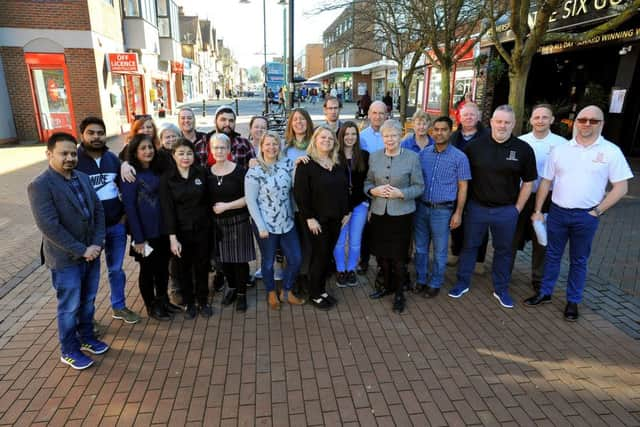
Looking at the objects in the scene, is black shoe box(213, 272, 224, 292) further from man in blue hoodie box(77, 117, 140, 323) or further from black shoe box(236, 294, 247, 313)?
man in blue hoodie box(77, 117, 140, 323)

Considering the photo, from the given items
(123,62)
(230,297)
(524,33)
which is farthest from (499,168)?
(123,62)

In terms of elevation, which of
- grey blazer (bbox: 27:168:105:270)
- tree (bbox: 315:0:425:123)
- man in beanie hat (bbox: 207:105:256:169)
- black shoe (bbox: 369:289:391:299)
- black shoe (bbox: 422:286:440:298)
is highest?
tree (bbox: 315:0:425:123)

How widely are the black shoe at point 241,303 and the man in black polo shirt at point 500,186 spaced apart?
8.06 feet

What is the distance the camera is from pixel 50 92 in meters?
14.3

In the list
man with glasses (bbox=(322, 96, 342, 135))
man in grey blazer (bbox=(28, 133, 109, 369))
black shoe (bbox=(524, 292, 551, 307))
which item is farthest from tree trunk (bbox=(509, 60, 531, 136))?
man in grey blazer (bbox=(28, 133, 109, 369))

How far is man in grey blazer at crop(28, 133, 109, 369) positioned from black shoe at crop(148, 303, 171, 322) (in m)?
0.57

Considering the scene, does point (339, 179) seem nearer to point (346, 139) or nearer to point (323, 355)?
point (346, 139)

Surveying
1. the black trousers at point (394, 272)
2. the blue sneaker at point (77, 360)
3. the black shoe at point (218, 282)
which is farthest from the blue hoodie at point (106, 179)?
the black trousers at point (394, 272)

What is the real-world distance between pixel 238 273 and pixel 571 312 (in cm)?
341

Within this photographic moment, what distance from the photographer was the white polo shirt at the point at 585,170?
3.65 m

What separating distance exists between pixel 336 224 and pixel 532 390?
7.11ft

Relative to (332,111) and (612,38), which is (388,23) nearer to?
(612,38)

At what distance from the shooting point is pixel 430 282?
4512 millimetres

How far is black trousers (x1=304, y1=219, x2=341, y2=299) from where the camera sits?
399 cm
